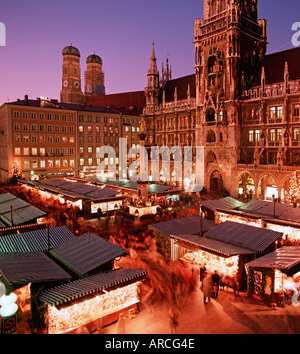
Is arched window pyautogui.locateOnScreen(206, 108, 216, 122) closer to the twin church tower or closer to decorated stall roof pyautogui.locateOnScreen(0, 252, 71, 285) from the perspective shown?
decorated stall roof pyautogui.locateOnScreen(0, 252, 71, 285)

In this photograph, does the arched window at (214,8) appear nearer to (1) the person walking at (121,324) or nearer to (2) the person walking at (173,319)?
(2) the person walking at (173,319)

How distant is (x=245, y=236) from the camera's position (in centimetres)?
1564

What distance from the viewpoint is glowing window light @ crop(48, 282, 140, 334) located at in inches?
382

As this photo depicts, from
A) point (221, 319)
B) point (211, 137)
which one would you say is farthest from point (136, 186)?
point (221, 319)

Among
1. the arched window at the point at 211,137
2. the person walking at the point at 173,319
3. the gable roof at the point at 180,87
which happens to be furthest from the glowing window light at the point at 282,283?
the gable roof at the point at 180,87

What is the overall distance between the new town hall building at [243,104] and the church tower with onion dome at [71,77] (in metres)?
71.0

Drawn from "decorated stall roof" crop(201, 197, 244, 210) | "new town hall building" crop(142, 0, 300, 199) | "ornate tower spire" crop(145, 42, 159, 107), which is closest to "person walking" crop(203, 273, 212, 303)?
"decorated stall roof" crop(201, 197, 244, 210)

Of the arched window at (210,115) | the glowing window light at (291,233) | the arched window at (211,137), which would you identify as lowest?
Answer: the glowing window light at (291,233)

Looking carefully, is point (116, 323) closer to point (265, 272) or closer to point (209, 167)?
point (265, 272)

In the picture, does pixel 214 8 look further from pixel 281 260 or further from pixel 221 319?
pixel 221 319

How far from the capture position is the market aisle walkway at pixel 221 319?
10703 mm

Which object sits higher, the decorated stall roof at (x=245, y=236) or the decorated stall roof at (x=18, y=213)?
the decorated stall roof at (x=18, y=213)

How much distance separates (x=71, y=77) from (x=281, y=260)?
369ft

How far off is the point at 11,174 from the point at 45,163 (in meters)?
7.20
